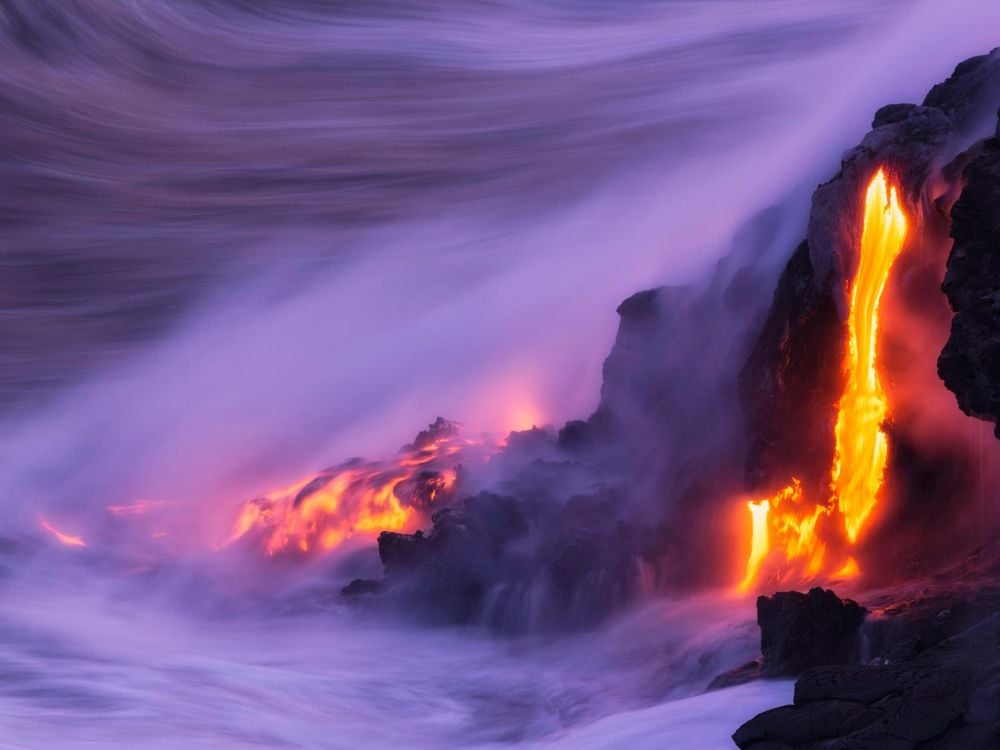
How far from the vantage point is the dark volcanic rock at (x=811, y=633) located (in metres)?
7.49

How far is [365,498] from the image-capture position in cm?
1519

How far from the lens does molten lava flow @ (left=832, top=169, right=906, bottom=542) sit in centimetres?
923

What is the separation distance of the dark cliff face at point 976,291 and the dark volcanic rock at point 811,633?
131 cm

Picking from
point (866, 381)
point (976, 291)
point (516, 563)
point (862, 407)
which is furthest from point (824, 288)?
point (516, 563)

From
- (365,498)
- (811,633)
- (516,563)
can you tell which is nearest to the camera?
(811,633)

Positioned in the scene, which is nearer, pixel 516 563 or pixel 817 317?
pixel 817 317

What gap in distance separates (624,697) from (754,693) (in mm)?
1975

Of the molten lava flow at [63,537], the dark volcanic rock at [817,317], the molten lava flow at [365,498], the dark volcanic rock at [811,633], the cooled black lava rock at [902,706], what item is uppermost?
the molten lava flow at [63,537]

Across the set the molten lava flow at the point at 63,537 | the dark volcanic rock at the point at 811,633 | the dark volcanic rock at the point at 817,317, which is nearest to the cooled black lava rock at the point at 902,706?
the dark volcanic rock at the point at 811,633

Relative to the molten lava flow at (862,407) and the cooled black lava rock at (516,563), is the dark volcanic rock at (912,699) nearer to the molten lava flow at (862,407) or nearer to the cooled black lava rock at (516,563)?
the molten lava flow at (862,407)

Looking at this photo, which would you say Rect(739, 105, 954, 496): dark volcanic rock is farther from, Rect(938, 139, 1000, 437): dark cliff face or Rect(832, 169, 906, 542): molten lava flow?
Rect(938, 139, 1000, 437): dark cliff face

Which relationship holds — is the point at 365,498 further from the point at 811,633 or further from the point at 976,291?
the point at 976,291

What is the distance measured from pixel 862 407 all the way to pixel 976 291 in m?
2.18

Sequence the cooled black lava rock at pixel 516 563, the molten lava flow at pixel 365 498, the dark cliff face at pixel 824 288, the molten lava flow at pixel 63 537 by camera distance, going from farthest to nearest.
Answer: the molten lava flow at pixel 63 537 → the molten lava flow at pixel 365 498 → the cooled black lava rock at pixel 516 563 → the dark cliff face at pixel 824 288
